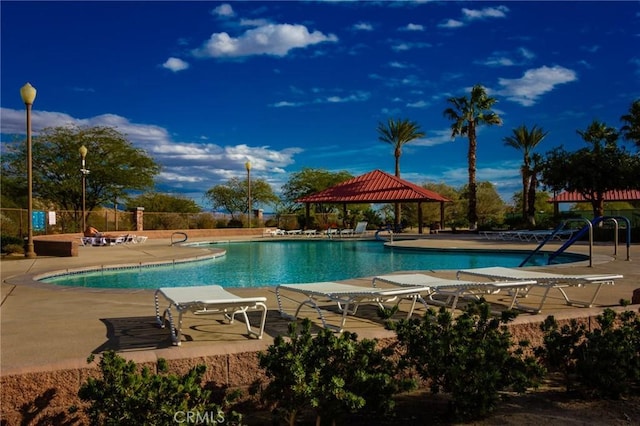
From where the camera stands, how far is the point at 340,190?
104 ft

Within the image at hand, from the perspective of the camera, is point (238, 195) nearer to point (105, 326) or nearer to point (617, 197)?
point (617, 197)

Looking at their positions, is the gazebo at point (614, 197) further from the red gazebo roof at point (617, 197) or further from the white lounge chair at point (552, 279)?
the white lounge chair at point (552, 279)

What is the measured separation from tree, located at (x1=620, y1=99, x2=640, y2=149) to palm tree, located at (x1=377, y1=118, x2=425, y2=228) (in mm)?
12942

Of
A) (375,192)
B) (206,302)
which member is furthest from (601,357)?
(375,192)

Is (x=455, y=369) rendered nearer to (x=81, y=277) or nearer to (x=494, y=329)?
(x=494, y=329)

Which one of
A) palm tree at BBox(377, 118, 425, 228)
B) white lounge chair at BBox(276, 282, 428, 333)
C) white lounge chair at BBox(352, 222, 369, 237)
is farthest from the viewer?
palm tree at BBox(377, 118, 425, 228)

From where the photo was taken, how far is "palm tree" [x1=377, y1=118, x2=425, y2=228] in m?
37.3

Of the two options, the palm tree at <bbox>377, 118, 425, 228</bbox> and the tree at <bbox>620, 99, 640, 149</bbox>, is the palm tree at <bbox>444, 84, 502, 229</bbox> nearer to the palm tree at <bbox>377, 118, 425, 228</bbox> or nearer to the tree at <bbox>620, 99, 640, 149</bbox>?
the palm tree at <bbox>377, 118, 425, 228</bbox>

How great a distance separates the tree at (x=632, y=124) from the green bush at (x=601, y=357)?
3136 cm

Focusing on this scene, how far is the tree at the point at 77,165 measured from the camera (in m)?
31.1

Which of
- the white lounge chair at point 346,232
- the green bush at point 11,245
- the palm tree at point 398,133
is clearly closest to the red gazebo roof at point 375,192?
the white lounge chair at point 346,232

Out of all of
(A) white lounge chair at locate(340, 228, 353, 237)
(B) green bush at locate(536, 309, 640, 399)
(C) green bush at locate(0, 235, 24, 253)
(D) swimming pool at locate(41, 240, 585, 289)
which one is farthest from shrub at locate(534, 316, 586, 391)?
(A) white lounge chair at locate(340, 228, 353, 237)

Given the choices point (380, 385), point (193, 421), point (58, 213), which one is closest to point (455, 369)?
point (380, 385)

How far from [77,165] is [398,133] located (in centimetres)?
2176
